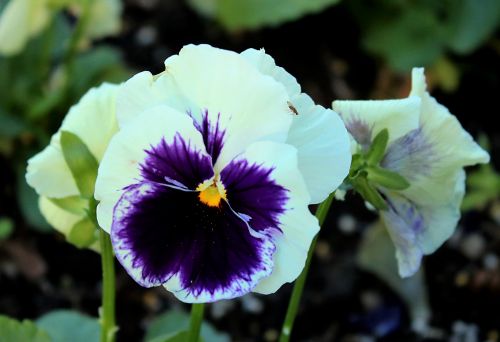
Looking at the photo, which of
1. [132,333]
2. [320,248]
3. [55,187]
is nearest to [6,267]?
[132,333]

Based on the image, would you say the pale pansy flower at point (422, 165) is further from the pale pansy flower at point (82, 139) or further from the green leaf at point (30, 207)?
the green leaf at point (30, 207)

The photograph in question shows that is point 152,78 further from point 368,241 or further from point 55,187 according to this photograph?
point 368,241

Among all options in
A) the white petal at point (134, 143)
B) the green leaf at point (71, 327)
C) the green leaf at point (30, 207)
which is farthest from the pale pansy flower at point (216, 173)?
the green leaf at point (30, 207)

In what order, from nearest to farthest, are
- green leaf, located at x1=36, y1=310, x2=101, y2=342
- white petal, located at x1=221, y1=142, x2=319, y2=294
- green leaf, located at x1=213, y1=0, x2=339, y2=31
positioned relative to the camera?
white petal, located at x1=221, y1=142, x2=319, y2=294, green leaf, located at x1=36, y1=310, x2=101, y2=342, green leaf, located at x1=213, y1=0, x2=339, y2=31

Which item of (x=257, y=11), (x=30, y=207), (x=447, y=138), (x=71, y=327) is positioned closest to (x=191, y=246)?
(x=447, y=138)

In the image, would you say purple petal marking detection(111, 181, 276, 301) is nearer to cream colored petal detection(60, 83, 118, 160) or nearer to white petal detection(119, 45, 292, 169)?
white petal detection(119, 45, 292, 169)

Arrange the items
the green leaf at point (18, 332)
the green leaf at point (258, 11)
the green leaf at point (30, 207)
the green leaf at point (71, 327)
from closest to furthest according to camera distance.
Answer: the green leaf at point (18, 332)
the green leaf at point (71, 327)
the green leaf at point (30, 207)
the green leaf at point (258, 11)

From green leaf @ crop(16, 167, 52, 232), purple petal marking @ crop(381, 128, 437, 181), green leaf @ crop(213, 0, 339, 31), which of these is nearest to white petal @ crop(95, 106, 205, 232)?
purple petal marking @ crop(381, 128, 437, 181)
